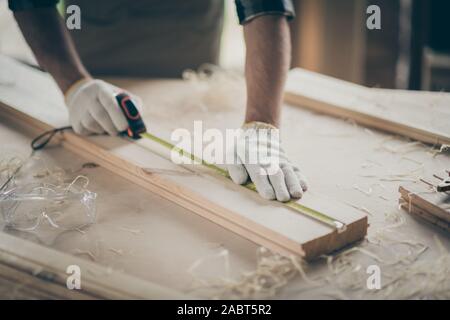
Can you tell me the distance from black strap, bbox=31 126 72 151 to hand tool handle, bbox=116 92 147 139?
224 millimetres

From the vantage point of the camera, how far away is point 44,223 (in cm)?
142

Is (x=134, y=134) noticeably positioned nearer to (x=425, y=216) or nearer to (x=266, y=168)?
(x=266, y=168)

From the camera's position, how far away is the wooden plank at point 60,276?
45.3 inches

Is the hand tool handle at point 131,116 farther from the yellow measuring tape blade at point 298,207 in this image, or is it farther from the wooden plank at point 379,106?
the wooden plank at point 379,106

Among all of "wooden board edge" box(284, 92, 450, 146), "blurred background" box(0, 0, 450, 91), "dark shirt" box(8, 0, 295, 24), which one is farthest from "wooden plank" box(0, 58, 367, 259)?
"blurred background" box(0, 0, 450, 91)

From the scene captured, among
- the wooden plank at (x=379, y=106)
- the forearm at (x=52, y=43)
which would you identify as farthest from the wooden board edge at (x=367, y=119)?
the forearm at (x=52, y=43)

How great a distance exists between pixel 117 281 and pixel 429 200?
73 centimetres

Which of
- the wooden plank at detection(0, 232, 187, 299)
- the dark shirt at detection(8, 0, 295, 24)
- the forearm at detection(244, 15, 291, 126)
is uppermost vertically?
the dark shirt at detection(8, 0, 295, 24)

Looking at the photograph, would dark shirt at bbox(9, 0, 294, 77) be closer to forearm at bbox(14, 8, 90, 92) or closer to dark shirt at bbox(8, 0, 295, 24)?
forearm at bbox(14, 8, 90, 92)

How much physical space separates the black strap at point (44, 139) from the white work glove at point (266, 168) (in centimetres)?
60

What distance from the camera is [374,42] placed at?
3246mm

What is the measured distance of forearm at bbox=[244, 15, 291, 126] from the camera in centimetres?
167
